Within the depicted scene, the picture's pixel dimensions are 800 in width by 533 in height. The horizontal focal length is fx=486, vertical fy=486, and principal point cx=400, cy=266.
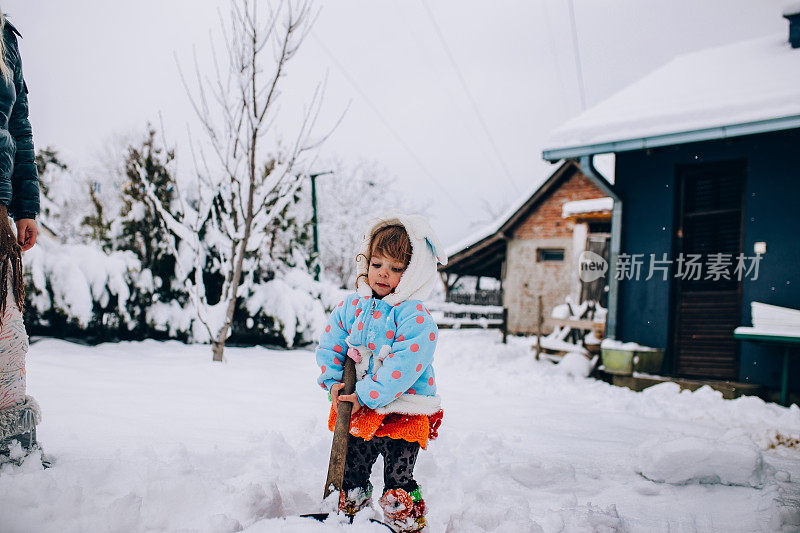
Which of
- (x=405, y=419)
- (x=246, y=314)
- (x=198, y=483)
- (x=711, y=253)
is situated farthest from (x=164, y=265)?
(x=711, y=253)

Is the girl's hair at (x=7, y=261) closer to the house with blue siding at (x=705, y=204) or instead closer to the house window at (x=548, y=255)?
the house with blue siding at (x=705, y=204)

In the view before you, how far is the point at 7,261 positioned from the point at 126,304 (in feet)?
16.9

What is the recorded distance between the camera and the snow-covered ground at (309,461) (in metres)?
1.83

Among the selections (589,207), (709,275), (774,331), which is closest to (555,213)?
(589,207)

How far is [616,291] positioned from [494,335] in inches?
307

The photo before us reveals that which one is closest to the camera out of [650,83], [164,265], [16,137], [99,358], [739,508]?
[16,137]

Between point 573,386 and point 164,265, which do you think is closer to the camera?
point 573,386

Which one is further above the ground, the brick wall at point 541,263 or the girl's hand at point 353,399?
the brick wall at point 541,263

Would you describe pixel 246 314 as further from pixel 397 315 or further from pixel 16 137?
pixel 397 315

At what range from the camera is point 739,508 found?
96.0 inches

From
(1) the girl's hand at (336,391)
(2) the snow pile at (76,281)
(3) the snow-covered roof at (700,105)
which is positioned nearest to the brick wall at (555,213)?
(3) the snow-covered roof at (700,105)

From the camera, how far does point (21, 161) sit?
81.8 inches

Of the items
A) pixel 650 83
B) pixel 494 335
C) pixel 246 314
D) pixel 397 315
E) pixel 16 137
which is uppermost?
pixel 650 83

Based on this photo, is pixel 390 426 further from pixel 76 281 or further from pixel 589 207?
pixel 589 207
